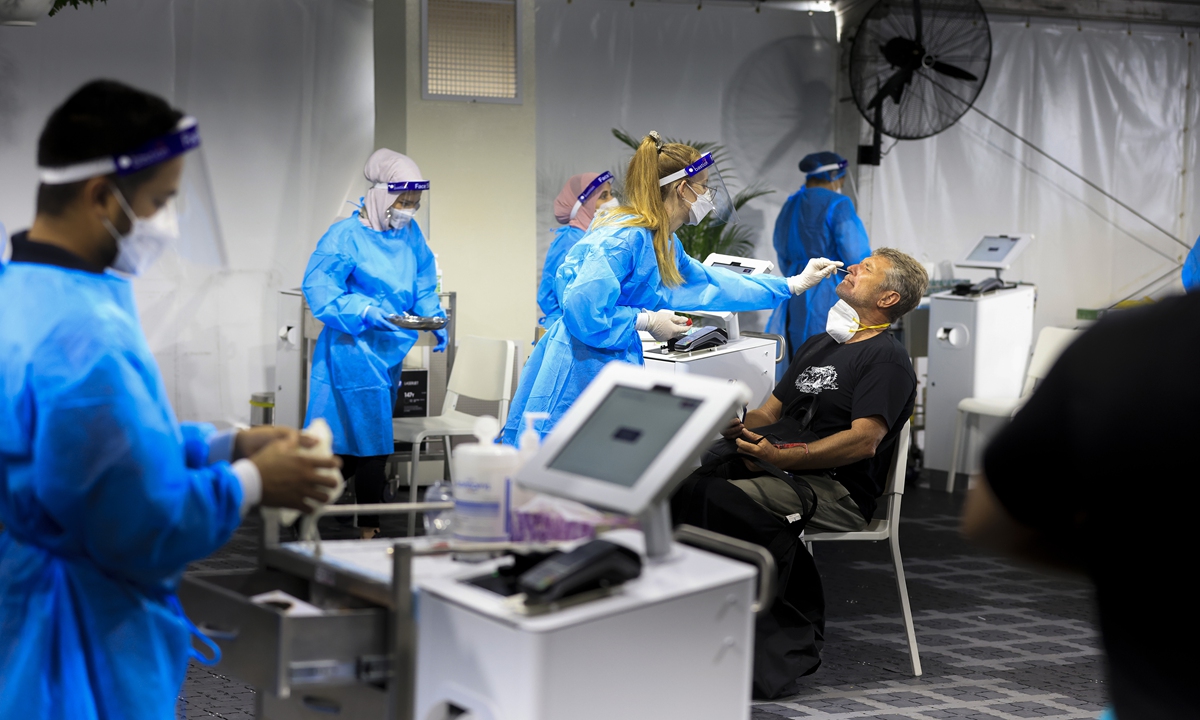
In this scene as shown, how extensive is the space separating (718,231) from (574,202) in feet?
2.86

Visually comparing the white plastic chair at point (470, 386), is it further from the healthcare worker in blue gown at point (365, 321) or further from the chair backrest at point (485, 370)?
the healthcare worker in blue gown at point (365, 321)

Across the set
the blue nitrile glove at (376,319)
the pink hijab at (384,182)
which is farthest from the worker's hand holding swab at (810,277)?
the pink hijab at (384,182)

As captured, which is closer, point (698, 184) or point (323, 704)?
point (323, 704)

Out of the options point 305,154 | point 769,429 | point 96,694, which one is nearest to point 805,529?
point 769,429

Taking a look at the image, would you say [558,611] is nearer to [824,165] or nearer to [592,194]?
[592,194]

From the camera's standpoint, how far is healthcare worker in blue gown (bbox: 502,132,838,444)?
2.95m

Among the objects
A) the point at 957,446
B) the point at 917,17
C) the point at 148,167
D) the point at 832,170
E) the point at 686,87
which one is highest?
the point at 917,17

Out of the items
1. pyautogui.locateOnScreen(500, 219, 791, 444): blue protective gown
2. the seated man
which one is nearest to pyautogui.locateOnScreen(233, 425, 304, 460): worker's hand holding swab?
pyautogui.locateOnScreen(500, 219, 791, 444): blue protective gown

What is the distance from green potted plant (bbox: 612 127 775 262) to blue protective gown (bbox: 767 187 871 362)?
1.01 feet

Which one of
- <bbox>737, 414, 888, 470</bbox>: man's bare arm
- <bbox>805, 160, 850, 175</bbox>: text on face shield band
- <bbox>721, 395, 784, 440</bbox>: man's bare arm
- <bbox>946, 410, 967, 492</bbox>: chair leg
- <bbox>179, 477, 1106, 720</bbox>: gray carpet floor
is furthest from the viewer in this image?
<bbox>805, 160, 850, 175</bbox>: text on face shield band

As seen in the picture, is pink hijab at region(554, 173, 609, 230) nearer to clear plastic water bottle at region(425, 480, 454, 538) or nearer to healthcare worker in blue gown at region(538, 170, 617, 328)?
healthcare worker in blue gown at region(538, 170, 617, 328)

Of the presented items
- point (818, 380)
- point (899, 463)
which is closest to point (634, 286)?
point (818, 380)

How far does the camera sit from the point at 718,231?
5.75 metres

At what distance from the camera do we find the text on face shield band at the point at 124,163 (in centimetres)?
123
